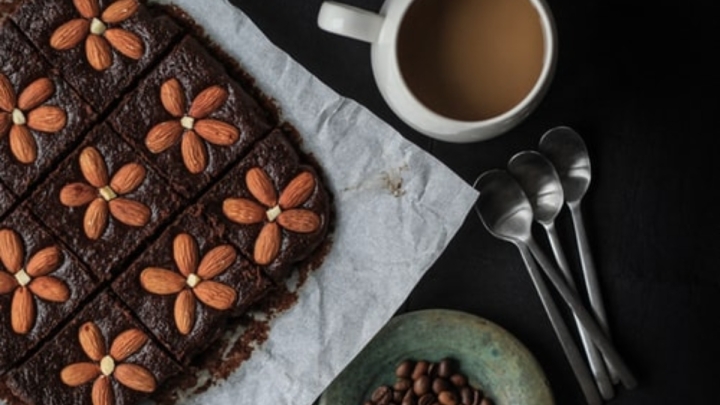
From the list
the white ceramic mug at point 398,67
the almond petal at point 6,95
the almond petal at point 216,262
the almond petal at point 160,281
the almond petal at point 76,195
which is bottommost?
the almond petal at point 160,281

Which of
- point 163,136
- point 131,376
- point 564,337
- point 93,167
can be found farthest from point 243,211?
point 564,337

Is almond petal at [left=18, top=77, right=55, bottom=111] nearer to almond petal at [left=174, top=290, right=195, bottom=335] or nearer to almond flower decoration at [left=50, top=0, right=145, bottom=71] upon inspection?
almond flower decoration at [left=50, top=0, right=145, bottom=71]

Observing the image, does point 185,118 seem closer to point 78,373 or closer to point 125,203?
point 125,203

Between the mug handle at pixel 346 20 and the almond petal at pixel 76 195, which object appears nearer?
the mug handle at pixel 346 20

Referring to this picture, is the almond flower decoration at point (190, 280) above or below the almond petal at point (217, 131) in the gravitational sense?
below

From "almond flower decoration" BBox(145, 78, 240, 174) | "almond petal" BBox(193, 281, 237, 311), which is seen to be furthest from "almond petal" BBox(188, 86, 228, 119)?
"almond petal" BBox(193, 281, 237, 311)

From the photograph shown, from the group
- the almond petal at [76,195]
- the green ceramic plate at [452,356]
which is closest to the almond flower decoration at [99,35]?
the almond petal at [76,195]

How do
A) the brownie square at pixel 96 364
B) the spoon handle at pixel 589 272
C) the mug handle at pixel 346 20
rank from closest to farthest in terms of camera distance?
the mug handle at pixel 346 20 → the brownie square at pixel 96 364 → the spoon handle at pixel 589 272

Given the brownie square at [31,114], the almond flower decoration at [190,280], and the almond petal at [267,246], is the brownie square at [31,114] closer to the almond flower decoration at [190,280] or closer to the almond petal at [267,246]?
the almond flower decoration at [190,280]
